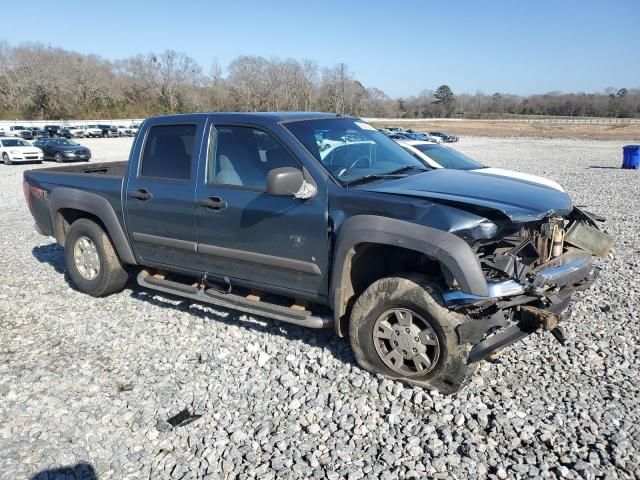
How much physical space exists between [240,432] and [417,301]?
1.45m

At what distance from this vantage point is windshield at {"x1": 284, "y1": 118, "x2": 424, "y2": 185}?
4.12 metres

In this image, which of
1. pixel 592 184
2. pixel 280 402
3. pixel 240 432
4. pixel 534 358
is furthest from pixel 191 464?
pixel 592 184

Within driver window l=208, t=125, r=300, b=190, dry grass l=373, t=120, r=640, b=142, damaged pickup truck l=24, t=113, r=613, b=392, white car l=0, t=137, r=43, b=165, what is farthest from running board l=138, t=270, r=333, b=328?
dry grass l=373, t=120, r=640, b=142

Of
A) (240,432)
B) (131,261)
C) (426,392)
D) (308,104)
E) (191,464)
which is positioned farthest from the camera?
(308,104)

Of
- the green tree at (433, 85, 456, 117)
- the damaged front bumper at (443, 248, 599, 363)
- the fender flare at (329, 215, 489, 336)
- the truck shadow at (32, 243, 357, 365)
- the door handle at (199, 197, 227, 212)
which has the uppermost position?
the green tree at (433, 85, 456, 117)

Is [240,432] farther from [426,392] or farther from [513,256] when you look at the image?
[513,256]

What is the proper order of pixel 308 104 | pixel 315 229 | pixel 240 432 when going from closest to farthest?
pixel 240 432 < pixel 315 229 < pixel 308 104

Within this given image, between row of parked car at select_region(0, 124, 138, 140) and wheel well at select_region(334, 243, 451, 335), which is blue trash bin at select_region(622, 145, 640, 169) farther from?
row of parked car at select_region(0, 124, 138, 140)

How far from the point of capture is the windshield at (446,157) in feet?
33.5

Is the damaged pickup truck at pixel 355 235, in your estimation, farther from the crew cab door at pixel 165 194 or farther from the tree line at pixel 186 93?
the tree line at pixel 186 93

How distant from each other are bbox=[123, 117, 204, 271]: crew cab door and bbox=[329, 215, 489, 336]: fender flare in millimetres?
1559

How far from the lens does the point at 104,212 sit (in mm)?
5293

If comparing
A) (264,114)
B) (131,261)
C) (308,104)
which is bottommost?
(131,261)

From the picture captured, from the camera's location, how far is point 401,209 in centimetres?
352
